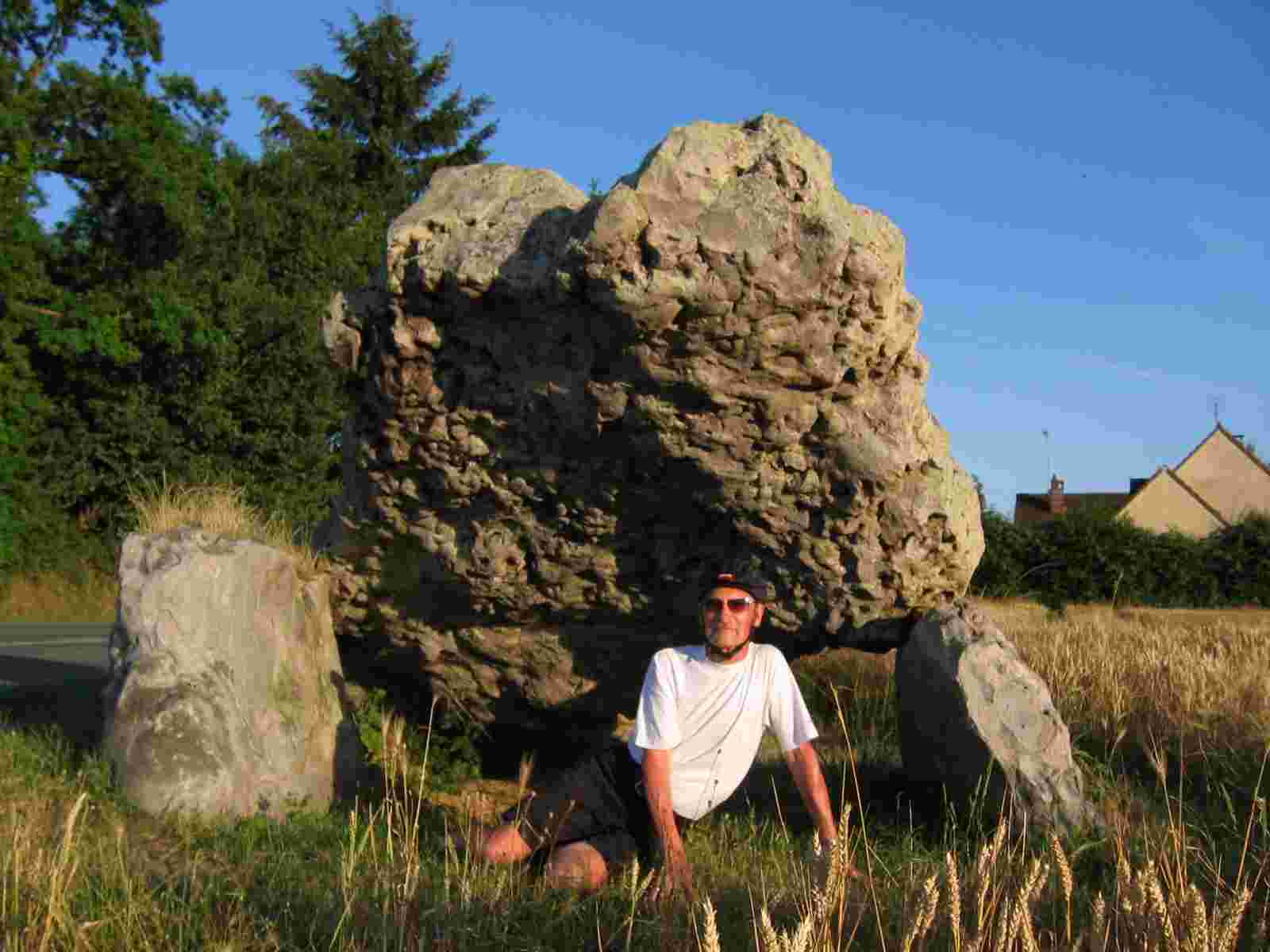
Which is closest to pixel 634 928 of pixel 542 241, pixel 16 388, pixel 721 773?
pixel 721 773

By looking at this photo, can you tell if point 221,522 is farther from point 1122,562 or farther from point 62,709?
point 1122,562

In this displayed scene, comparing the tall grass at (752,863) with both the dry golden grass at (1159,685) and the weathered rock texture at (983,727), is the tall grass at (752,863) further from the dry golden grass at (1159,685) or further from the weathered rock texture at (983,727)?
the weathered rock texture at (983,727)

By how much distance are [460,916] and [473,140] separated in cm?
2887

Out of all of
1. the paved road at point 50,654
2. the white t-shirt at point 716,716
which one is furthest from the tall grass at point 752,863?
the paved road at point 50,654

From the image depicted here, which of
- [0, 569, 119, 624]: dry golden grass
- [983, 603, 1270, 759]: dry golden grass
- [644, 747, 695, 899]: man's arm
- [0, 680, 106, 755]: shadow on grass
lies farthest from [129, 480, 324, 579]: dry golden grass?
[0, 569, 119, 624]: dry golden grass

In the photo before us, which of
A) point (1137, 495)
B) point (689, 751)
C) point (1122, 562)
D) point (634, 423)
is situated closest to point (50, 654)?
point (634, 423)

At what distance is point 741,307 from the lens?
201 inches

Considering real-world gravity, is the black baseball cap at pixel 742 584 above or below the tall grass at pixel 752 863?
above

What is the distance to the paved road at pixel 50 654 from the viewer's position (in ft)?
29.7

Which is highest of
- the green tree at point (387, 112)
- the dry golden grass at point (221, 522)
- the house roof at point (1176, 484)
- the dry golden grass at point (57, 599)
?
the green tree at point (387, 112)

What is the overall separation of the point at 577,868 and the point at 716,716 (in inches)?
32.6

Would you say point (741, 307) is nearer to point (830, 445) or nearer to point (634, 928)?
point (830, 445)

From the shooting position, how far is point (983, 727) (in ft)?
19.0

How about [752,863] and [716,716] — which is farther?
[752,863]
